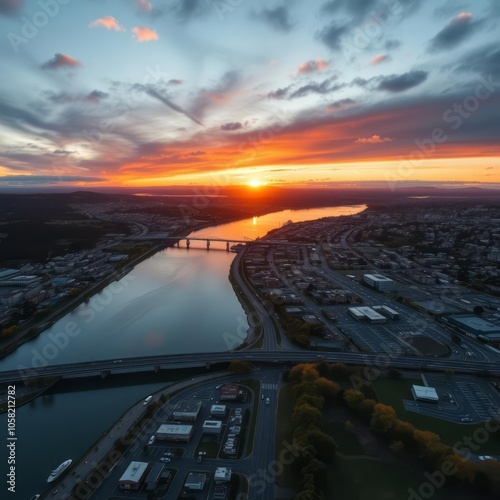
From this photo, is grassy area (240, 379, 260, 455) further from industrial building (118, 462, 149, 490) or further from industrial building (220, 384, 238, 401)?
industrial building (118, 462, 149, 490)

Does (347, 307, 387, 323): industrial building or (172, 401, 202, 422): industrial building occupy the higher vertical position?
(347, 307, 387, 323): industrial building

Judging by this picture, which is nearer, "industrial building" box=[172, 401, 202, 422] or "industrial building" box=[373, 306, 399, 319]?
"industrial building" box=[172, 401, 202, 422]

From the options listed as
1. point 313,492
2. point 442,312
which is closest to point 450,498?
point 313,492

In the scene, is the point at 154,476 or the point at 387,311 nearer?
the point at 154,476

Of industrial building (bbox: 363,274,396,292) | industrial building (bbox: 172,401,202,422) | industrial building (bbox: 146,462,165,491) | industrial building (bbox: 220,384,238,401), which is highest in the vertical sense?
industrial building (bbox: 363,274,396,292)

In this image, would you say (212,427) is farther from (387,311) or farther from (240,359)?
(387,311)

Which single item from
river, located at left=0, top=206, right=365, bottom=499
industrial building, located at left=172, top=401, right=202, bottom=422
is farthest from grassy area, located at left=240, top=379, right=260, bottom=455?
river, located at left=0, top=206, right=365, bottom=499

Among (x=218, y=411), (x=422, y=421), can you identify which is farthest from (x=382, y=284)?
(x=218, y=411)
